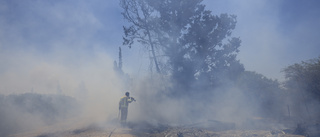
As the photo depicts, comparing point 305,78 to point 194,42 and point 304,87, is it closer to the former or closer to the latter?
point 304,87

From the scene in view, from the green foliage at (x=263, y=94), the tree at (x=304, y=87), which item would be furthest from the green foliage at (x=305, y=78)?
the green foliage at (x=263, y=94)

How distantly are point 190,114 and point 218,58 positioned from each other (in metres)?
6.23

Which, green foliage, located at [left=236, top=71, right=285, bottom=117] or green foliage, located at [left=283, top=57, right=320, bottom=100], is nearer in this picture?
green foliage, located at [left=283, top=57, right=320, bottom=100]

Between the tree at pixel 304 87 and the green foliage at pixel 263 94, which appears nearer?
the tree at pixel 304 87

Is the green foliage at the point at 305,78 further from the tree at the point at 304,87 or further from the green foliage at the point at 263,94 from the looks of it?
the green foliage at the point at 263,94

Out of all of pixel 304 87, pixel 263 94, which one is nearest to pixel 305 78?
pixel 304 87

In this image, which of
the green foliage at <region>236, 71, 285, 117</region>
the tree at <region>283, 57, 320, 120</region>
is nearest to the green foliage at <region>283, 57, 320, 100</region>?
the tree at <region>283, 57, 320, 120</region>

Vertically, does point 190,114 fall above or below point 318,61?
below

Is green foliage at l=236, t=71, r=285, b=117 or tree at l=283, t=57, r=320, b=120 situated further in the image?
green foliage at l=236, t=71, r=285, b=117

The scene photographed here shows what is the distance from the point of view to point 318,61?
56.6 ft

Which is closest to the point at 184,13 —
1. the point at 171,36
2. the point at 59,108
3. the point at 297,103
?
the point at 171,36

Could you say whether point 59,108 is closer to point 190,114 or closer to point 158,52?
point 158,52

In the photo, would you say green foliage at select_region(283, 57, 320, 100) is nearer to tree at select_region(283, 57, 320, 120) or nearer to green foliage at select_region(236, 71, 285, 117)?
tree at select_region(283, 57, 320, 120)

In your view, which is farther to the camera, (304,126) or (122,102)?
(122,102)
